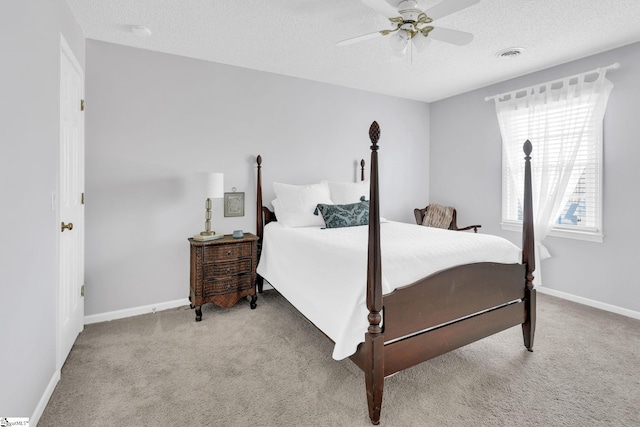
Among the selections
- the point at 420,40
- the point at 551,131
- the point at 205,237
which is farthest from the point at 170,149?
the point at 551,131

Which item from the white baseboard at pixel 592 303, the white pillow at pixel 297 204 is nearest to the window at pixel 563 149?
the white baseboard at pixel 592 303

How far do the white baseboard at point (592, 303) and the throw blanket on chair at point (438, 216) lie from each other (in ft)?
4.28

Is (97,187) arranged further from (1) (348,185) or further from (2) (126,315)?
(1) (348,185)

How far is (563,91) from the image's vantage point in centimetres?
334

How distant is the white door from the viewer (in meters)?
2.13

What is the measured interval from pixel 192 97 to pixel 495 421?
140 inches

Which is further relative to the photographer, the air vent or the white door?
the air vent

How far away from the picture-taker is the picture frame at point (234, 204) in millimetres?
3459

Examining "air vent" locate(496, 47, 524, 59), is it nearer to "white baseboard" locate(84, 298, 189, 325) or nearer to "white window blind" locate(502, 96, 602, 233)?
"white window blind" locate(502, 96, 602, 233)

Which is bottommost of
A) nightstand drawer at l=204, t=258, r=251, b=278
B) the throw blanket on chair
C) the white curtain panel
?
nightstand drawer at l=204, t=258, r=251, b=278

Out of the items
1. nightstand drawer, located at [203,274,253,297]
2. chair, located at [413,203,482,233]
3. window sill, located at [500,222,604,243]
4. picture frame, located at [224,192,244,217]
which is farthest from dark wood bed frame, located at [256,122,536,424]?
picture frame, located at [224,192,244,217]

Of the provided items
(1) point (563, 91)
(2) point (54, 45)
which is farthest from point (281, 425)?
(1) point (563, 91)

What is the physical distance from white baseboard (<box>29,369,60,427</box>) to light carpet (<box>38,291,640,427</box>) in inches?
1.2

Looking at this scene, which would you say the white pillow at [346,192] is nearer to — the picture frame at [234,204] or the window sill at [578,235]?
the picture frame at [234,204]
